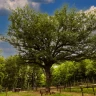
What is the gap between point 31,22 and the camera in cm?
4341

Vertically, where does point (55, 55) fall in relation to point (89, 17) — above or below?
below

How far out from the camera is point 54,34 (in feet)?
135

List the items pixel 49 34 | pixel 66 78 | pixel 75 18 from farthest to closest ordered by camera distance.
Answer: pixel 66 78, pixel 75 18, pixel 49 34

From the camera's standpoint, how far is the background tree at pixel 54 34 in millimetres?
41625

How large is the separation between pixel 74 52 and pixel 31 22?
1125 cm

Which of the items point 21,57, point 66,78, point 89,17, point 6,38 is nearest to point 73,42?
point 89,17

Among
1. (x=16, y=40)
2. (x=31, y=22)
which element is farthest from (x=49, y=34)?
(x=16, y=40)

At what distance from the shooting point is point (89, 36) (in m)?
43.9

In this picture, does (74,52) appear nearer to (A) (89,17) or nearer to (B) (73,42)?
(B) (73,42)

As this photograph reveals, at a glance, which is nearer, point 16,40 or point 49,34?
point 49,34

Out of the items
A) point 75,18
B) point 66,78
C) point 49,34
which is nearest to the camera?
point 49,34

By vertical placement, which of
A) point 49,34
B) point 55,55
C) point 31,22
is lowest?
point 55,55

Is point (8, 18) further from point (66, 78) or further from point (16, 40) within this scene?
point (66, 78)

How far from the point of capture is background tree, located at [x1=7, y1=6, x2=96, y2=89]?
41.6 meters
